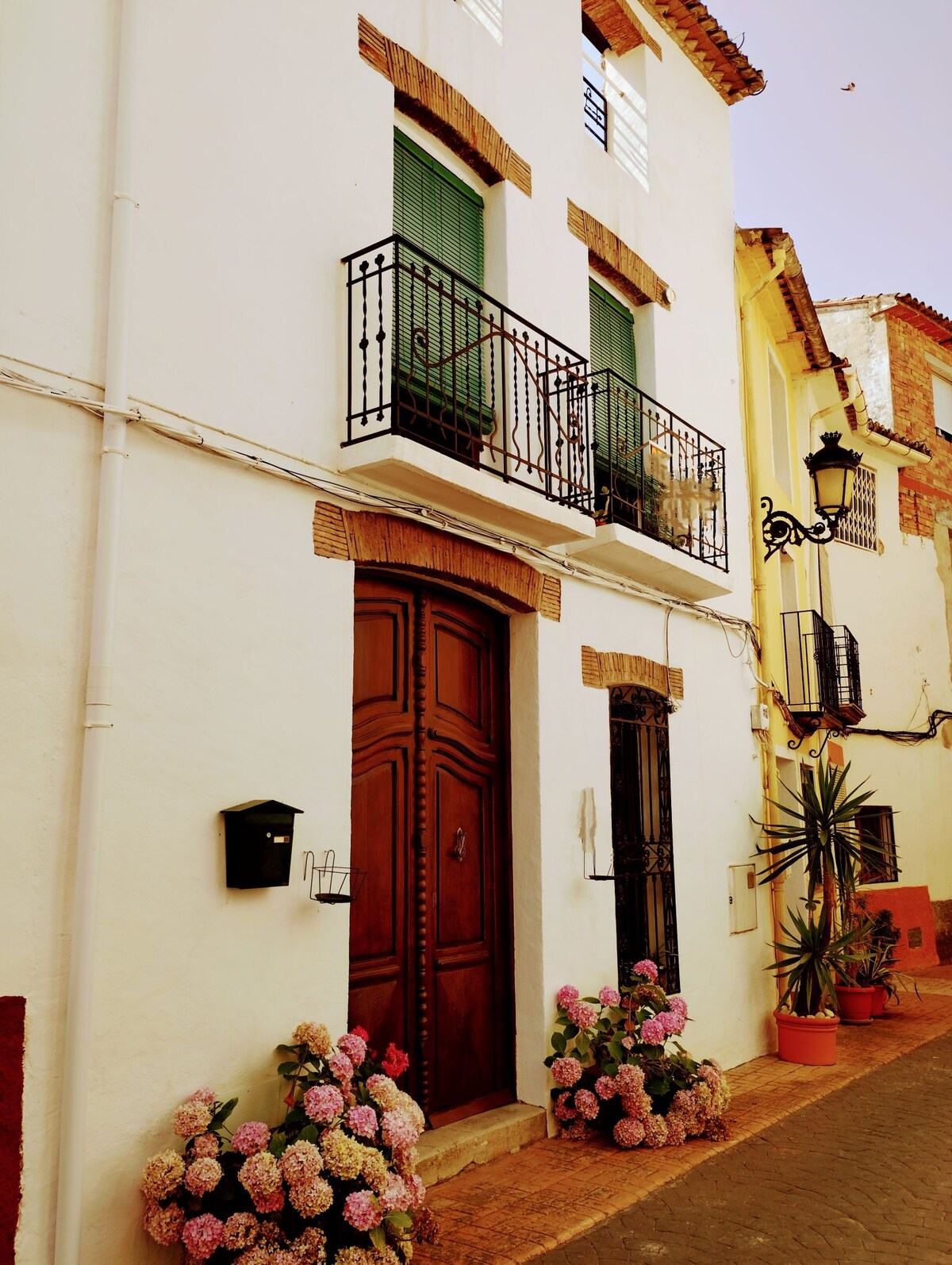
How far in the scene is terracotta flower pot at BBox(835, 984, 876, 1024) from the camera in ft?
34.6

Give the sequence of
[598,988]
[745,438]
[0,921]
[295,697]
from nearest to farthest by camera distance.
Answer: [0,921] → [295,697] → [598,988] → [745,438]

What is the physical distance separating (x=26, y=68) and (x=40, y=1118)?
3920mm

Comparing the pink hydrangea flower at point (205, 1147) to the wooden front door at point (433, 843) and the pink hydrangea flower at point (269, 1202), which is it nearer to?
the pink hydrangea flower at point (269, 1202)

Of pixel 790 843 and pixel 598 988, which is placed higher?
pixel 790 843

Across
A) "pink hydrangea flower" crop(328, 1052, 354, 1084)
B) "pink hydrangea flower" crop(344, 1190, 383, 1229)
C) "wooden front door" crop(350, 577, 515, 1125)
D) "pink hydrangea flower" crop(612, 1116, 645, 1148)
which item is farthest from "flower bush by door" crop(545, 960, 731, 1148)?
"pink hydrangea flower" crop(344, 1190, 383, 1229)

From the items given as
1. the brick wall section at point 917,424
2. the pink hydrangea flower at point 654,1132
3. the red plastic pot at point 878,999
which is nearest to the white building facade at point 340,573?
the pink hydrangea flower at point 654,1132

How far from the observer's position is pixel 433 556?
614 centimetres

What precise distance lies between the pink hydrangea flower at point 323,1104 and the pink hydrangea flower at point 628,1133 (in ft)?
7.92

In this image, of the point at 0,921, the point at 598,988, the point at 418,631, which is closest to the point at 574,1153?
the point at 598,988

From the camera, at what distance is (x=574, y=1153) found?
20.3 ft

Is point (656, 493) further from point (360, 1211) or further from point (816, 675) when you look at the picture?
point (360, 1211)

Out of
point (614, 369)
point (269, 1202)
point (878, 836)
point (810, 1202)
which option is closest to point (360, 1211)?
point (269, 1202)

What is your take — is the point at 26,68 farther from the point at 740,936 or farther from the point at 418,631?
the point at 740,936

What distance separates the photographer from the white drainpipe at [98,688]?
12.9ft
